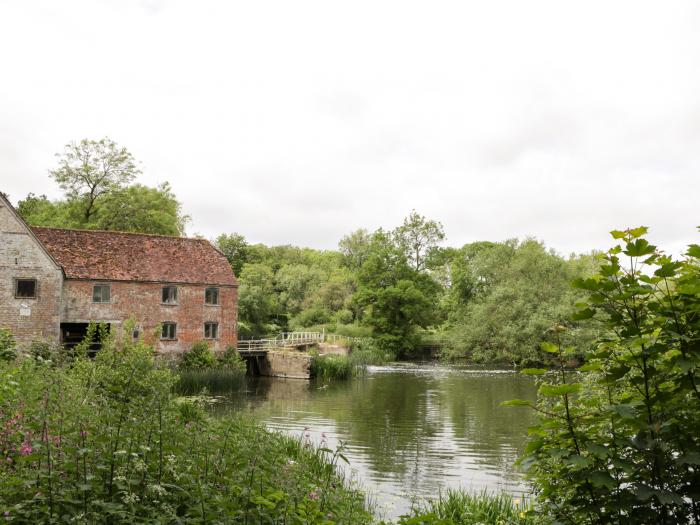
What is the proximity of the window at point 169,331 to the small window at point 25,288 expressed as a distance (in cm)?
749

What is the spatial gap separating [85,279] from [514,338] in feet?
111

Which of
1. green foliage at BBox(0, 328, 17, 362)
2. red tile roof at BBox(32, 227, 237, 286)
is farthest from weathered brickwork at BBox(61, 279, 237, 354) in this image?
green foliage at BBox(0, 328, 17, 362)

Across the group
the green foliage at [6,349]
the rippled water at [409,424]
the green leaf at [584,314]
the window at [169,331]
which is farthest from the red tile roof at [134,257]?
the green leaf at [584,314]

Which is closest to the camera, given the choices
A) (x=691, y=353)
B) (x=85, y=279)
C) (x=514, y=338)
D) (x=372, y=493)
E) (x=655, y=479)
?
(x=691, y=353)

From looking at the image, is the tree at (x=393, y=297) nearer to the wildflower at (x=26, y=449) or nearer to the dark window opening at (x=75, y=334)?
the dark window opening at (x=75, y=334)

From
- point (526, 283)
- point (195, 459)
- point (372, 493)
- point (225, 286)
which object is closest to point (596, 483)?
point (195, 459)

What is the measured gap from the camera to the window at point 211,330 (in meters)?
37.8

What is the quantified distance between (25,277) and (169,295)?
8040 mm

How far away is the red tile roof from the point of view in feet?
115

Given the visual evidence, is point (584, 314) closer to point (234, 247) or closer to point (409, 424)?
point (409, 424)

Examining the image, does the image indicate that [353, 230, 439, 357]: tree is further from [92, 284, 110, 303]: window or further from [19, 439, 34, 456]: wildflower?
[19, 439, 34, 456]: wildflower

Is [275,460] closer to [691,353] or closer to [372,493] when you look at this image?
[691,353]

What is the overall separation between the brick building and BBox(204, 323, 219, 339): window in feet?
0.21

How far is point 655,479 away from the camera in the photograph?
384 centimetres
